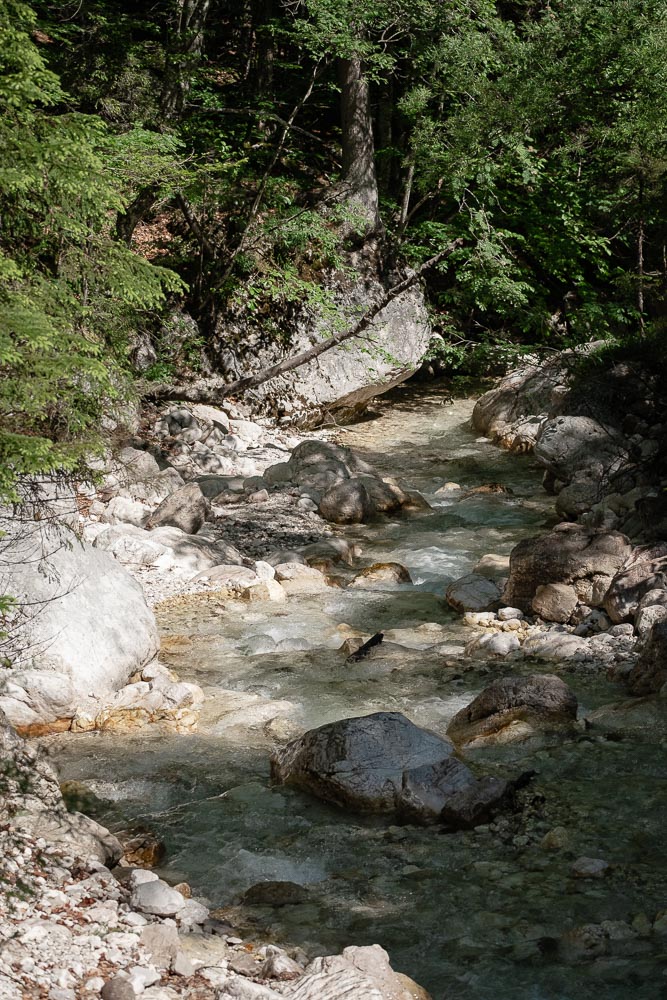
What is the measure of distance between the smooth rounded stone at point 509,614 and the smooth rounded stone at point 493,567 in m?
0.83

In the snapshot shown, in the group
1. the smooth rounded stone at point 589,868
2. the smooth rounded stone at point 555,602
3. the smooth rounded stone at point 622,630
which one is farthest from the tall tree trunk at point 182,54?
the smooth rounded stone at point 589,868

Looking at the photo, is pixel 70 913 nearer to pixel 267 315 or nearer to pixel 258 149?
pixel 267 315

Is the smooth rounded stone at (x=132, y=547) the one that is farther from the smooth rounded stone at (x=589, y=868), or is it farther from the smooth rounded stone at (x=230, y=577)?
the smooth rounded stone at (x=589, y=868)

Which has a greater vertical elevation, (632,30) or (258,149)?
(632,30)

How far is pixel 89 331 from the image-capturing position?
664 centimetres

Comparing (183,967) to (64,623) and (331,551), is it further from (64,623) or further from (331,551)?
(331,551)

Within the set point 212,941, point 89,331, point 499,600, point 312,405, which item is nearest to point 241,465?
point 312,405

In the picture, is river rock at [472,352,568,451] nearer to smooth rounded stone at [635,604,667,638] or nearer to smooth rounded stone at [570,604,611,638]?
smooth rounded stone at [570,604,611,638]

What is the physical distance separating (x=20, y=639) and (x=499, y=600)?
14.7 feet

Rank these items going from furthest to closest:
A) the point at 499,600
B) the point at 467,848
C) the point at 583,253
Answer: the point at 583,253
the point at 499,600
the point at 467,848

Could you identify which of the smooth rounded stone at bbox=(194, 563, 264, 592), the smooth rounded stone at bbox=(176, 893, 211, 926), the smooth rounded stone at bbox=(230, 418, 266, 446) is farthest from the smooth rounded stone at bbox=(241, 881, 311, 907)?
the smooth rounded stone at bbox=(230, 418, 266, 446)

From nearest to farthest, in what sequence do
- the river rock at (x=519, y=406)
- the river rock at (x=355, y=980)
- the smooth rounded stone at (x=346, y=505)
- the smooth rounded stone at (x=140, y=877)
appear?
the river rock at (x=355, y=980)
the smooth rounded stone at (x=140, y=877)
the smooth rounded stone at (x=346, y=505)
the river rock at (x=519, y=406)

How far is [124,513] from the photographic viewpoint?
10664mm

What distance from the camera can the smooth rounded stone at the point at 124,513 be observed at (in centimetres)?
1059
